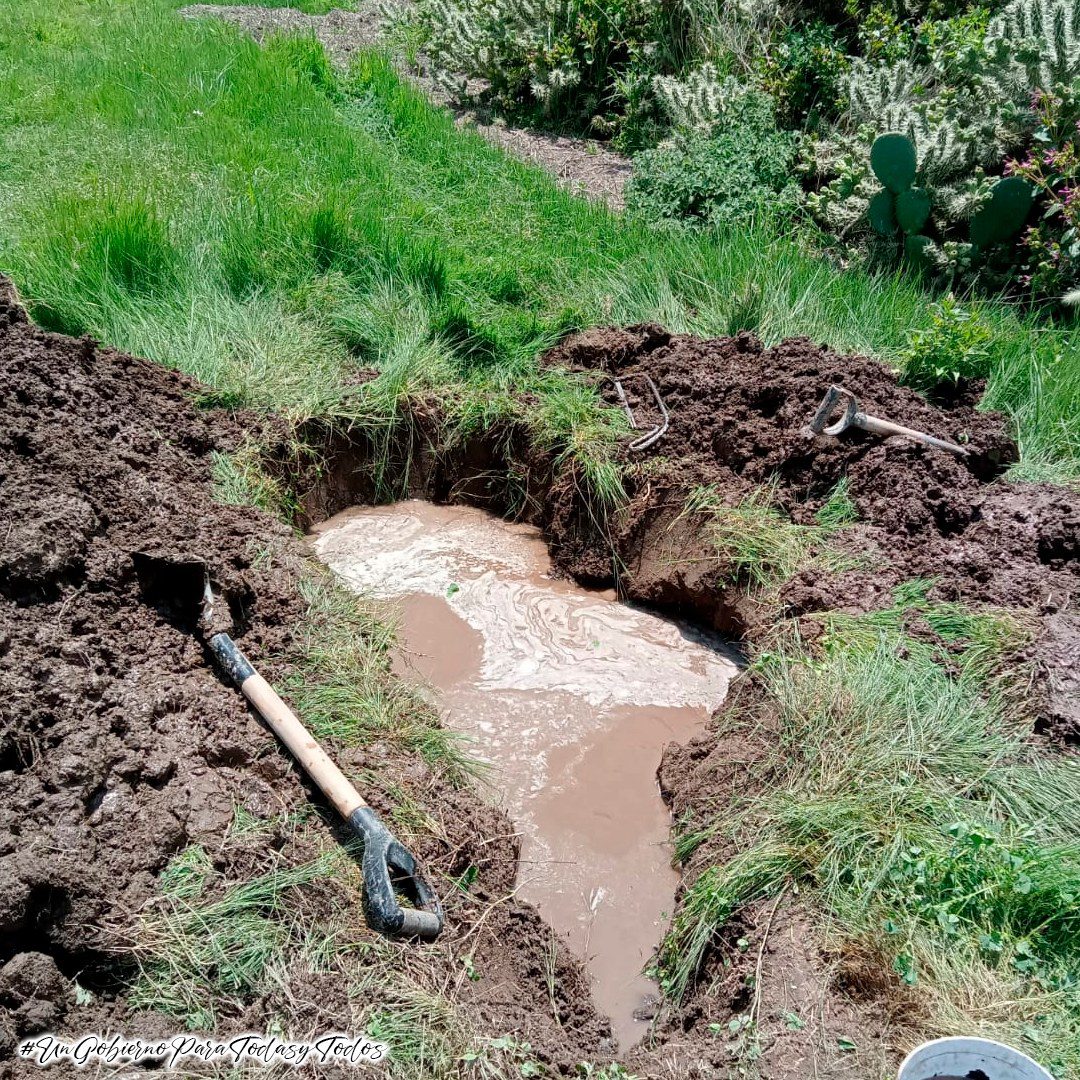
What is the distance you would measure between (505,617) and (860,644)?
1.71 meters

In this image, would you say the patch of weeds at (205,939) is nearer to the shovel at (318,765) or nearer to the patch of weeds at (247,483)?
the shovel at (318,765)

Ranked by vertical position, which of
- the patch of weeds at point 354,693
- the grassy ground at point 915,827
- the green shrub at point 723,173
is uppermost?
the green shrub at point 723,173

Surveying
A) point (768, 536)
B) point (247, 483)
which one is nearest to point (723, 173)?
point (768, 536)

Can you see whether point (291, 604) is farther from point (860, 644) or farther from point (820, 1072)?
point (820, 1072)

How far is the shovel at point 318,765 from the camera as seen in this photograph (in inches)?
113

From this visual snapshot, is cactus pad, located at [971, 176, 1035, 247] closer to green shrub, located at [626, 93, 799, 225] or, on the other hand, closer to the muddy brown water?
green shrub, located at [626, 93, 799, 225]

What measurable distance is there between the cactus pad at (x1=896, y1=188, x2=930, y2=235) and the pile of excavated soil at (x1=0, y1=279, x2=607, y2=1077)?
4176mm

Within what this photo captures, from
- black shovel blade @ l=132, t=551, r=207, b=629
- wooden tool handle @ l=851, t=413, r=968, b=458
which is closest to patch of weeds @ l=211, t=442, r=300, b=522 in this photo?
black shovel blade @ l=132, t=551, r=207, b=629

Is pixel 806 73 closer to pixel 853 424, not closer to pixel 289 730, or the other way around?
pixel 853 424

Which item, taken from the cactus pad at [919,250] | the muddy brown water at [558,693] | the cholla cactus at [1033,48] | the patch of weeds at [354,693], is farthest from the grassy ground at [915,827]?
the cholla cactus at [1033,48]

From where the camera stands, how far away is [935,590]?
389cm

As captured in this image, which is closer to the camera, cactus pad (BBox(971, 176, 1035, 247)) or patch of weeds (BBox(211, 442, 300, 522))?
patch of weeds (BBox(211, 442, 300, 522))

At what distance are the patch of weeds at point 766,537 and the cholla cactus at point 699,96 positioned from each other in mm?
3830

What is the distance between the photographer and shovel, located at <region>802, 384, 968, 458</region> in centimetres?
437
